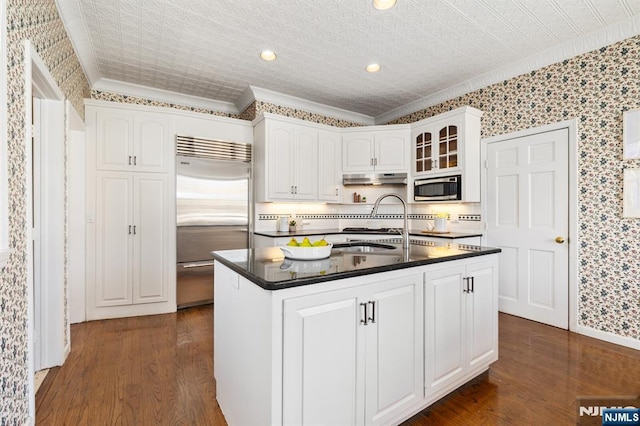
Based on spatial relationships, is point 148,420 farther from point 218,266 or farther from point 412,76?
point 412,76

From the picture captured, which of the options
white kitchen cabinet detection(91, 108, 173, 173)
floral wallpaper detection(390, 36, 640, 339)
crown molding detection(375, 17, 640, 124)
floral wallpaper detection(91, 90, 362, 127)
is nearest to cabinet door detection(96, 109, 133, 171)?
white kitchen cabinet detection(91, 108, 173, 173)

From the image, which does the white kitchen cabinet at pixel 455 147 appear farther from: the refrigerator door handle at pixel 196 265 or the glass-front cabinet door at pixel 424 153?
the refrigerator door handle at pixel 196 265

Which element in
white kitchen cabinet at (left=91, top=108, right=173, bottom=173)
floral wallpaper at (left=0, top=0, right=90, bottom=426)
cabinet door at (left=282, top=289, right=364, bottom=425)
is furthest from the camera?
white kitchen cabinet at (left=91, top=108, right=173, bottom=173)

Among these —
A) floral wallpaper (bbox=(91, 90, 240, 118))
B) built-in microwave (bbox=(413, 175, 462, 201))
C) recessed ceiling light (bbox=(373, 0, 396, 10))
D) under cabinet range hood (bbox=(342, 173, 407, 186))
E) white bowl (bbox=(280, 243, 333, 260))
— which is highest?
recessed ceiling light (bbox=(373, 0, 396, 10))

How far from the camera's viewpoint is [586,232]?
2930 millimetres

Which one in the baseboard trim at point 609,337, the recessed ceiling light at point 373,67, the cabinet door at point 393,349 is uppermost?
the recessed ceiling light at point 373,67

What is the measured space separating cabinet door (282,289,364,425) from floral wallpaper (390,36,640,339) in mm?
2735

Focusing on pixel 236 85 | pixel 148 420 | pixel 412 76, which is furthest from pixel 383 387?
pixel 236 85

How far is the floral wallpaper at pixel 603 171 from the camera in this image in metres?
2.67

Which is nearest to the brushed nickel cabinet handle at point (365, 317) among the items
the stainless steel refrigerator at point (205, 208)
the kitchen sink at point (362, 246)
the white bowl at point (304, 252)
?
the white bowl at point (304, 252)

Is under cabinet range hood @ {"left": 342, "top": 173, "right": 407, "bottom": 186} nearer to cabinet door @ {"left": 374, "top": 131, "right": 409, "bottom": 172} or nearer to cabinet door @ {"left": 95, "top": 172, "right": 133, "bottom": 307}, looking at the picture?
cabinet door @ {"left": 374, "top": 131, "right": 409, "bottom": 172}

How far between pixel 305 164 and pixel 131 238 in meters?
2.26

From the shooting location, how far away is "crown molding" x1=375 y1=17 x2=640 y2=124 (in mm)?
2688

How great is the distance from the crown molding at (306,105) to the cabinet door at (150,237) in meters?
1.60
